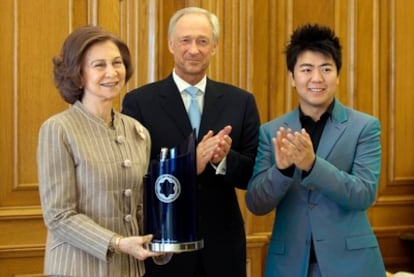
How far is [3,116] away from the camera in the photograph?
323 cm

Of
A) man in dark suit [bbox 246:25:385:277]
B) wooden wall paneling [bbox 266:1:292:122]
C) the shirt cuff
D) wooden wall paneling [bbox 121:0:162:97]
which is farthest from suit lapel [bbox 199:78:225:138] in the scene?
wooden wall paneling [bbox 266:1:292:122]

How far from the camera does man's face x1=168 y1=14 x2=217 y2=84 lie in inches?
102

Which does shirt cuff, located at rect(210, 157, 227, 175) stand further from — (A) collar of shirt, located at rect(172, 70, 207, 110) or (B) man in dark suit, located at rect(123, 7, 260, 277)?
(A) collar of shirt, located at rect(172, 70, 207, 110)

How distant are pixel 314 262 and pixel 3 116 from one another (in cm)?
171

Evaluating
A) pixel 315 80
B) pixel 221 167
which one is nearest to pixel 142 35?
pixel 221 167

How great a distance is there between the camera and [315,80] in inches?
90.7

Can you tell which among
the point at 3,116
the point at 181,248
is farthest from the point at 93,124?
the point at 3,116

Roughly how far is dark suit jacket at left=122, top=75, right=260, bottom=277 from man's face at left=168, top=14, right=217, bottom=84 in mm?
70

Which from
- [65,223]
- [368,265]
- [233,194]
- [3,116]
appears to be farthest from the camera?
[3,116]

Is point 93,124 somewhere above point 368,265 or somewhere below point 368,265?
above

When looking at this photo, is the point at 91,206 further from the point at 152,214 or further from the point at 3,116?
the point at 3,116

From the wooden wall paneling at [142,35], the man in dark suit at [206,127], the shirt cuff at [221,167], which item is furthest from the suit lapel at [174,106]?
the wooden wall paneling at [142,35]

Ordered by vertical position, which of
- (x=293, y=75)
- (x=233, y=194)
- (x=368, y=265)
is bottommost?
(x=368, y=265)

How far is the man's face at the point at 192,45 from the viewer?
2598 millimetres
